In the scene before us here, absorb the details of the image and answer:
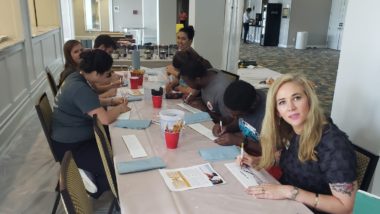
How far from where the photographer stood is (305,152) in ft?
4.55

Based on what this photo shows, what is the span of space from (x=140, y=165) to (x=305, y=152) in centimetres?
74

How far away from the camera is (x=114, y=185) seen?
157 cm

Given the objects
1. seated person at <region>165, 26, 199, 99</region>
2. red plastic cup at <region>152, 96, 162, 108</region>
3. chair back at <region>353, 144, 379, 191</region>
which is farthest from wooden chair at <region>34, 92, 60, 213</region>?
chair back at <region>353, 144, 379, 191</region>

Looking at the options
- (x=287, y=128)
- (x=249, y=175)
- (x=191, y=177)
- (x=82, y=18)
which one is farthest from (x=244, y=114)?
(x=82, y=18)

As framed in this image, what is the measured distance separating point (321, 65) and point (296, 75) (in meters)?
8.50

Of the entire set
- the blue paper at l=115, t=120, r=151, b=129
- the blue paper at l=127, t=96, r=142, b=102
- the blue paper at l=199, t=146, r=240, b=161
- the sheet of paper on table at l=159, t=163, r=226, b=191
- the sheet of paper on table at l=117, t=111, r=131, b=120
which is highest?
the blue paper at l=127, t=96, r=142, b=102

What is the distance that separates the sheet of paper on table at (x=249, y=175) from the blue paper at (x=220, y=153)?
0.23 feet

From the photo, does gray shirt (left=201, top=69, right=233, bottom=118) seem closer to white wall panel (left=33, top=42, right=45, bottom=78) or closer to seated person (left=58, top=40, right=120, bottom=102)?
seated person (left=58, top=40, right=120, bottom=102)

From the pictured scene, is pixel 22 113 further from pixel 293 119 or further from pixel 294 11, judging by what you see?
pixel 294 11

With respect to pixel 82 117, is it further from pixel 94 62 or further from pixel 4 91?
pixel 4 91

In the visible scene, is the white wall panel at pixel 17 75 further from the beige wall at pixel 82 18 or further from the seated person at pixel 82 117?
the beige wall at pixel 82 18

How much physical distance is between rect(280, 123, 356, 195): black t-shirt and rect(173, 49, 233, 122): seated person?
97 centimetres

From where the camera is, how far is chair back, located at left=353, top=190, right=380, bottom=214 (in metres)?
0.91

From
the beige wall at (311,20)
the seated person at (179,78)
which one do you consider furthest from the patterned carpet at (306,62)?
the seated person at (179,78)
